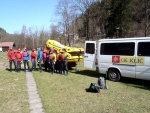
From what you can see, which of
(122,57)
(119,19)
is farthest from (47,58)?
(119,19)

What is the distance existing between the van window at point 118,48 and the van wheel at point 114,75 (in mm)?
1019

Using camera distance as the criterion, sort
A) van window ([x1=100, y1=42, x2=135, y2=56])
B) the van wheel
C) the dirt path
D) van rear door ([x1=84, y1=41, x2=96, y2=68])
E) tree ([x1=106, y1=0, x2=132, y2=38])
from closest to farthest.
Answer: the dirt path
van window ([x1=100, y1=42, x2=135, y2=56])
the van wheel
van rear door ([x1=84, y1=41, x2=96, y2=68])
tree ([x1=106, y1=0, x2=132, y2=38])

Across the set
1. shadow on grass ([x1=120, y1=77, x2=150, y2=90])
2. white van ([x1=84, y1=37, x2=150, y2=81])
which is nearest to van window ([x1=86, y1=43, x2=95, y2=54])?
white van ([x1=84, y1=37, x2=150, y2=81])

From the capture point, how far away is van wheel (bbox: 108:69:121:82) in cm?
1200

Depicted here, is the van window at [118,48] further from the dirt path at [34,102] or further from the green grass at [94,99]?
the dirt path at [34,102]

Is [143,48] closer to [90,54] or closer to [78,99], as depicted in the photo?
[90,54]

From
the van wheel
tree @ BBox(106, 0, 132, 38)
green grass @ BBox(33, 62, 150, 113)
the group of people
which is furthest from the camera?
tree @ BBox(106, 0, 132, 38)

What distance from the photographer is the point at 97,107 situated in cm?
714

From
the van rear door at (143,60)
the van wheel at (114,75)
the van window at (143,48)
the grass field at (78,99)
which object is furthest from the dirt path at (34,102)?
the van window at (143,48)

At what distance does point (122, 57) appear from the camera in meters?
11.6

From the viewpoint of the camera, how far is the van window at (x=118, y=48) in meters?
11.2

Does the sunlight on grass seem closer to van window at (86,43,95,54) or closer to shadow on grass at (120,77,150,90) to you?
van window at (86,43,95,54)

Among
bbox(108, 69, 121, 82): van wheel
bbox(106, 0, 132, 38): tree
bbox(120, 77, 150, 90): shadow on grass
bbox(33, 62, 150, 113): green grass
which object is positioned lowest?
bbox(33, 62, 150, 113): green grass

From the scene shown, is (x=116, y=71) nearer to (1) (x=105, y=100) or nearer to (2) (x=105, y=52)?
(2) (x=105, y=52)
